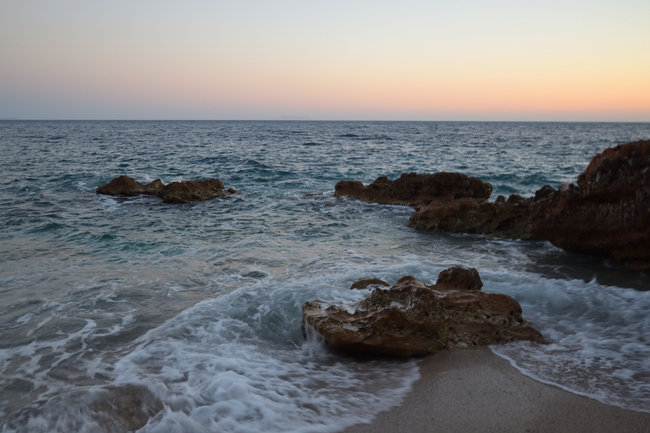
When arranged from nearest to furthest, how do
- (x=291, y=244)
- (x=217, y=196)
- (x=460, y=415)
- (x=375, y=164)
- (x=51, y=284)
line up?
(x=460, y=415) < (x=51, y=284) < (x=291, y=244) < (x=217, y=196) < (x=375, y=164)

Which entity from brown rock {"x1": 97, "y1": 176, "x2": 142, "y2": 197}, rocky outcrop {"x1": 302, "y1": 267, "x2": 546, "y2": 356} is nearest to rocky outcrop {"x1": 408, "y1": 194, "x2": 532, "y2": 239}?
rocky outcrop {"x1": 302, "y1": 267, "x2": 546, "y2": 356}

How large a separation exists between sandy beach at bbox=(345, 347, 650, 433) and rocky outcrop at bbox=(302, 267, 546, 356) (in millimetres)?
425

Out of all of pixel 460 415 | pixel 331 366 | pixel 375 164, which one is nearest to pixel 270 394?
pixel 331 366

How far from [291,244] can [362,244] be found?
4.43 feet

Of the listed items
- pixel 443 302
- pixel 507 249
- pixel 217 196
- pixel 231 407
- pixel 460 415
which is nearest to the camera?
pixel 460 415

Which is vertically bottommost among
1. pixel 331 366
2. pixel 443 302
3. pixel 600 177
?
pixel 331 366

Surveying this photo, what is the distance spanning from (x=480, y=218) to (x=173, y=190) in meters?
8.62

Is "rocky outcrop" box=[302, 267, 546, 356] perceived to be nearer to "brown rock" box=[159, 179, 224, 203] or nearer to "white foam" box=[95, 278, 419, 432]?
"white foam" box=[95, 278, 419, 432]

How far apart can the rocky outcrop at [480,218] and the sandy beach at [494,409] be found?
5333 mm

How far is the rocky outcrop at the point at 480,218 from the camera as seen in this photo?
8219mm

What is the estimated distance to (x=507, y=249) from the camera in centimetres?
742

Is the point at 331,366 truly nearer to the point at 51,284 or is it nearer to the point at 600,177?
the point at 51,284

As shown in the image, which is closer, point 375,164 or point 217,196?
point 217,196

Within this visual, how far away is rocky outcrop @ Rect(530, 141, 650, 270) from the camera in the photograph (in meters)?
5.42
